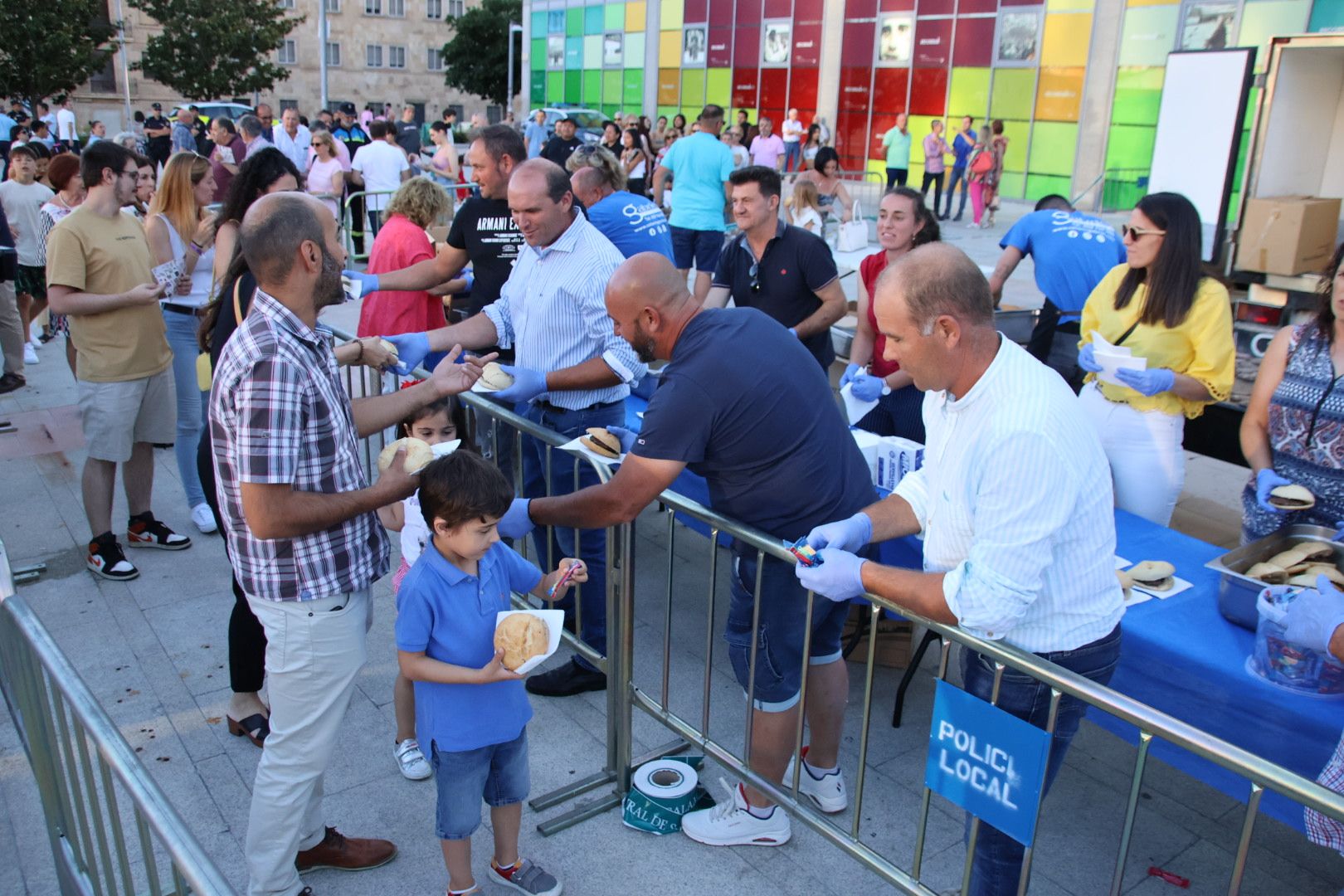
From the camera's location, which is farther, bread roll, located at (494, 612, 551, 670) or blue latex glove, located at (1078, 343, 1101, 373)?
blue latex glove, located at (1078, 343, 1101, 373)

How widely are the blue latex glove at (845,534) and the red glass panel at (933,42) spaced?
2462 centimetres

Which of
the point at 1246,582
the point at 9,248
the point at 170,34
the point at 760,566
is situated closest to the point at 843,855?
the point at 760,566

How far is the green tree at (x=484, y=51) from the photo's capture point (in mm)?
62375

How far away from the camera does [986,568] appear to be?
87.4 inches

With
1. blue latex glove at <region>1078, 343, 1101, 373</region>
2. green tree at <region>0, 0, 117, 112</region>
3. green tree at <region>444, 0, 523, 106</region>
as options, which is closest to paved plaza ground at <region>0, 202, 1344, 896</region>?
blue latex glove at <region>1078, 343, 1101, 373</region>

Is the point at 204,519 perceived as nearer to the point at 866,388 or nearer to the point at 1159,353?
the point at 866,388

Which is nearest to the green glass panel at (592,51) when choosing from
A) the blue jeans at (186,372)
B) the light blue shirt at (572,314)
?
the blue jeans at (186,372)

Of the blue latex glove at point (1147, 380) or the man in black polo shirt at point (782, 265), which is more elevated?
the man in black polo shirt at point (782, 265)

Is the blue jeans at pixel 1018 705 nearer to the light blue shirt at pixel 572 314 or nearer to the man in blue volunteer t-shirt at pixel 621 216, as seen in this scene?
the light blue shirt at pixel 572 314

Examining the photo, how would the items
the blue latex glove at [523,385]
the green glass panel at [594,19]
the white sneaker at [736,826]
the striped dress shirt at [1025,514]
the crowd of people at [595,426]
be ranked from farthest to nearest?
1. the green glass panel at [594,19]
2. the blue latex glove at [523,385]
3. the white sneaker at [736,826]
4. the crowd of people at [595,426]
5. the striped dress shirt at [1025,514]

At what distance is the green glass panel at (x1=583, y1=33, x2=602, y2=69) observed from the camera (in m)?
36.3

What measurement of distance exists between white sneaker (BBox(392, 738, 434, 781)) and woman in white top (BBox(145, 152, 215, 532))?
2.49 meters

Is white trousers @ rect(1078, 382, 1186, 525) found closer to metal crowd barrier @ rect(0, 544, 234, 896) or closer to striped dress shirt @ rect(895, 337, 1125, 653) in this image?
striped dress shirt @ rect(895, 337, 1125, 653)

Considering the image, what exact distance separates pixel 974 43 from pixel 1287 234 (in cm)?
1751
